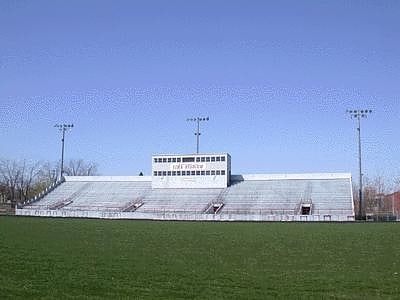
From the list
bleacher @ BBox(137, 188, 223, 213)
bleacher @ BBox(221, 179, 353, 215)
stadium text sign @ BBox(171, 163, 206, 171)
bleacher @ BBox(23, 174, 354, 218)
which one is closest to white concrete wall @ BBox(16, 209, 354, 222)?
bleacher @ BBox(23, 174, 354, 218)

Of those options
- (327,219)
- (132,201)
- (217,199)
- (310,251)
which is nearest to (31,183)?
(132,201)

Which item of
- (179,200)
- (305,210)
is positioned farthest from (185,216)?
(305,210)

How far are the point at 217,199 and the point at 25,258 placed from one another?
59.6 m

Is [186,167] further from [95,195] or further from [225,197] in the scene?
[95,195]

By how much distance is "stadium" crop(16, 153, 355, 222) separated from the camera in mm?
66812

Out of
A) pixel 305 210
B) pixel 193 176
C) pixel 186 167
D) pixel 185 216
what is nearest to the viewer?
pixel 185 216

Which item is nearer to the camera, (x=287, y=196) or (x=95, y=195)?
(x=287, y=196)

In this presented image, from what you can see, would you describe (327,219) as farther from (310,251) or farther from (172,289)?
(172,289)

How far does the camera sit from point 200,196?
7625cm

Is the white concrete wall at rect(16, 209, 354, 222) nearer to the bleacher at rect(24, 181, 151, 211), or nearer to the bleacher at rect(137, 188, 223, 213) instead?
the bleacher at rect(137, 188, 223, 213)

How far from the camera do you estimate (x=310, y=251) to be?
63.7 ft

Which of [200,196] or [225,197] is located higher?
[200,196]

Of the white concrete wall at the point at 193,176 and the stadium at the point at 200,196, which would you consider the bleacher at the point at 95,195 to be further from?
the white concrete wall at the point at 193,176

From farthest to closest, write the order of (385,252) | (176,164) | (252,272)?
(176,164) → (385,252) → (252,272)
